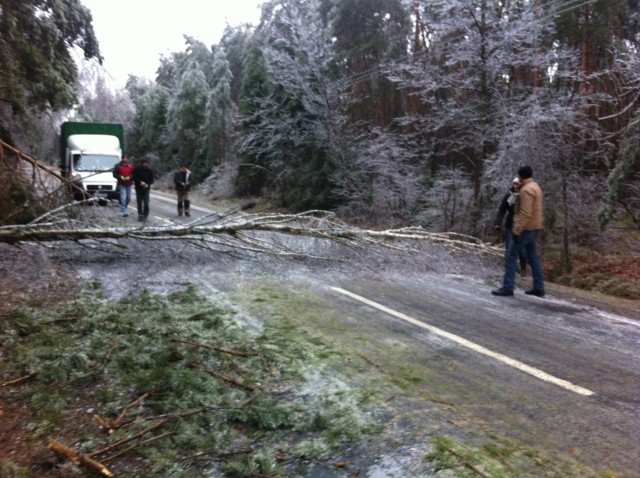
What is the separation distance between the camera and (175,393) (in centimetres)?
432

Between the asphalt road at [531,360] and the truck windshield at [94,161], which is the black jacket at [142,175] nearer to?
the truck windshield at [94,161]

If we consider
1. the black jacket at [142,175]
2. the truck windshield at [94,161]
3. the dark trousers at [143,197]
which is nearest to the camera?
the dark trousers at [143,197]

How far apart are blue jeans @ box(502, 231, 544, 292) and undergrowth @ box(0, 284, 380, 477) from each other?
3709mm

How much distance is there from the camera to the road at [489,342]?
3957mm

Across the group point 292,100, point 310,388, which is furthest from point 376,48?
point 310,388

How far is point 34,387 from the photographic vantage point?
4516 mm

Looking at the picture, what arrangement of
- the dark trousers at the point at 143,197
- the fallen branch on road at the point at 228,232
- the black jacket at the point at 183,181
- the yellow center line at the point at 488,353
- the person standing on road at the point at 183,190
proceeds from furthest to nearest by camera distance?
the black jacket at the point at 183,181
the person standing on road at the point at 183,190
the dark trousers at the point at 143,197
the fallen branch on road at the point at 228,232
the yellow center line at the point at 488,353

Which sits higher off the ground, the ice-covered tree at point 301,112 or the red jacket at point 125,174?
the ice-covered tree at point 301,112

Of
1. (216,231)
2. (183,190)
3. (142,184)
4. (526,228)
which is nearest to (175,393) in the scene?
(216,231)

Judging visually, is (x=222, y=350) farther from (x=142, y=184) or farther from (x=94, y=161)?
(x=94, y=161)

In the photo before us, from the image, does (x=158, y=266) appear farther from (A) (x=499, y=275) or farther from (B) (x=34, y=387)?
(A) (x=499, y=275)

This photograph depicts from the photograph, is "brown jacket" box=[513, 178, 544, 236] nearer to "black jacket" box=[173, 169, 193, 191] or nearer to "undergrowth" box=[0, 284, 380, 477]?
"undergrowth" box=[0, 284, 380, 477]

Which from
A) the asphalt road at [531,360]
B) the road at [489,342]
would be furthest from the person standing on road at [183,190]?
the asphalt road at [531,360]

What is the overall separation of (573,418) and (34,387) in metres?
4.19
